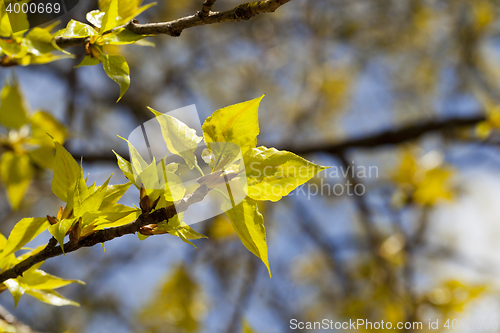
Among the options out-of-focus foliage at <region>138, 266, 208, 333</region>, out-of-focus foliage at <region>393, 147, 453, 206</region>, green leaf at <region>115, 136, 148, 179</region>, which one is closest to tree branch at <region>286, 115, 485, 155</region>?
out-of-focus foliage at <region>393, 147, 453, 206</region>

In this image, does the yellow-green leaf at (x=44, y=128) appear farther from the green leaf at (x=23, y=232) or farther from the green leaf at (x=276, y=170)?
the green leaf at (x=276, y=170)

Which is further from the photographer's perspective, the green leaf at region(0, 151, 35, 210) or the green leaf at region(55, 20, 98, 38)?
the green leaf at region(0, 151, 35, 210)

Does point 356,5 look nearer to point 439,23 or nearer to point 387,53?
point 387,53

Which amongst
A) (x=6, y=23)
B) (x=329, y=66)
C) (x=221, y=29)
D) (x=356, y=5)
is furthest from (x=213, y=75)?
(x=6, y=23)

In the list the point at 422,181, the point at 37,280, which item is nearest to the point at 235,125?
the point at 37,280

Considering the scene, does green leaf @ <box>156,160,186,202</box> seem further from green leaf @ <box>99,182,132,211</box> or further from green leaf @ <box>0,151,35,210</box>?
green leaf @ <box>0,151,35,210</box>

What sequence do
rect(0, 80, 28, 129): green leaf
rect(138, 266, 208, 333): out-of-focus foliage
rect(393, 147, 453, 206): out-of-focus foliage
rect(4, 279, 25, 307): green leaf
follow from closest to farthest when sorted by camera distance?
rect(4, 279, 25, 307): green leaf → rect(0, 80, 28, 129): green leaf → rect(393, 147, 453, 206): out-of-focus foliage → rect(138, 266, 208, 333): out-of-focus foliage

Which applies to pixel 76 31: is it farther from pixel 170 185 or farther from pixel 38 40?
pixel 170 185
